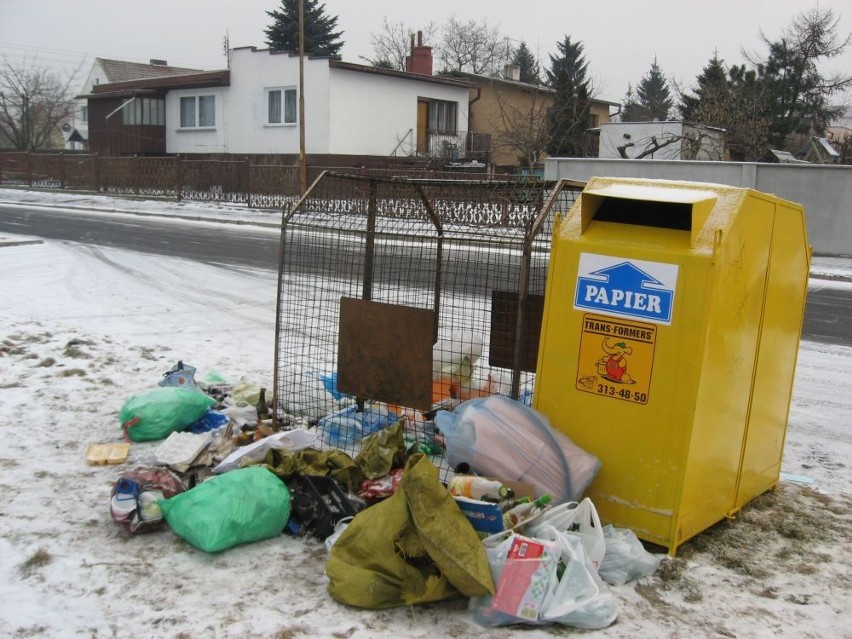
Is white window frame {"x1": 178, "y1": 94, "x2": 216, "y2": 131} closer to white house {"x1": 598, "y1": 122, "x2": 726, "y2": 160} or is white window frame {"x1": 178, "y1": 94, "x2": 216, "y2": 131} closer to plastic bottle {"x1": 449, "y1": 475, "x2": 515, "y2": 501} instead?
white house {"x1": 598, "y1": 122, "x2": 726, "y2": 160}


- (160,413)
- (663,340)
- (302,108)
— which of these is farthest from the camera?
(302,108)

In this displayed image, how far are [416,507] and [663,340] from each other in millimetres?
1330

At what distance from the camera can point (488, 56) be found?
64.9 metres

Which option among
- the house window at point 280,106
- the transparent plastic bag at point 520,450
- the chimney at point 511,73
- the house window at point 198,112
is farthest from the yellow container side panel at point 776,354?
the chimney at point 511,73

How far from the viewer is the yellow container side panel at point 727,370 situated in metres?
3.55

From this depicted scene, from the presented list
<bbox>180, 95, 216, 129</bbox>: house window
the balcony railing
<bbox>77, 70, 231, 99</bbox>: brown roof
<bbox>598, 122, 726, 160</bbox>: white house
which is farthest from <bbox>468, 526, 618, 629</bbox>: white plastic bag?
<bbox>180, 95, 216, 129</bbox>: house window

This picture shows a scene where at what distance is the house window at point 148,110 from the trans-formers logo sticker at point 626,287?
118 feet

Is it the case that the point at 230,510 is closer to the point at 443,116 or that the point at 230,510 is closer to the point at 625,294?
the point at 625,294

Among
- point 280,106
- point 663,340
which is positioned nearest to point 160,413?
point 663,340

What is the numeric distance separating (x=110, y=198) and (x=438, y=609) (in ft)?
95.7

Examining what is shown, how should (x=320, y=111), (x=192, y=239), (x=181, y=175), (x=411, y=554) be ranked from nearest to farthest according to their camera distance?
(x=411, y=554) → (x=192, y=239) → (x=181, y=175) → (x=320, y=111)

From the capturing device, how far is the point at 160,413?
4.96 metres

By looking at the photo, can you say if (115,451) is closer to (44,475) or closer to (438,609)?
(44,475)

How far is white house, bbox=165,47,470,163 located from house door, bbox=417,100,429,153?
0.14 feet
